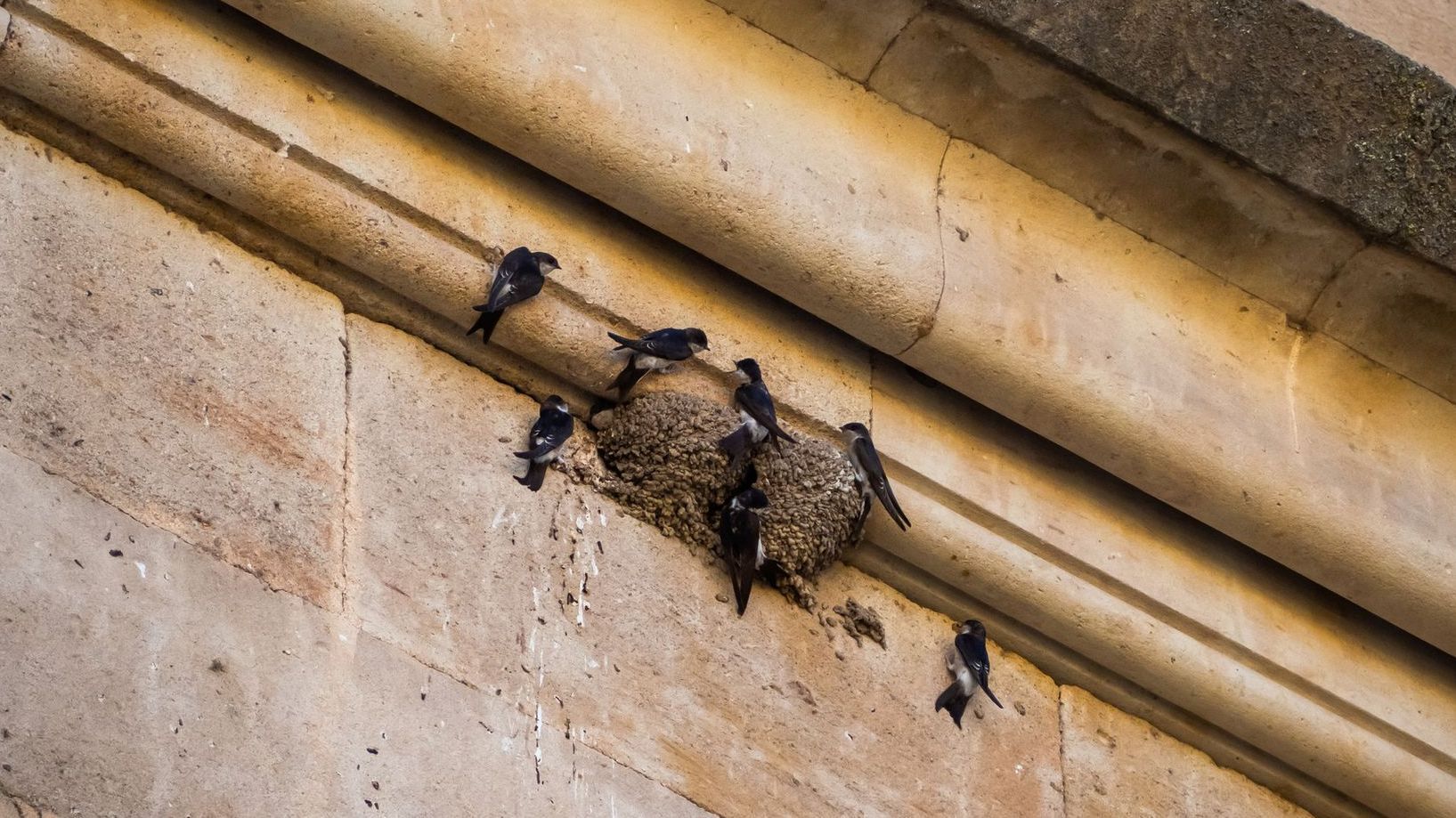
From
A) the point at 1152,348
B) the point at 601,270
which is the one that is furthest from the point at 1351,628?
the point at 601,270

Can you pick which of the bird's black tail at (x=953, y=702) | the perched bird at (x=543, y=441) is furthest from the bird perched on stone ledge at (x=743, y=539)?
the bird's black tail at (x=953, y=702)

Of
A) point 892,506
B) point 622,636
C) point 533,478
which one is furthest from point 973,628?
point 533,478

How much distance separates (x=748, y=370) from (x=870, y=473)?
44 cm

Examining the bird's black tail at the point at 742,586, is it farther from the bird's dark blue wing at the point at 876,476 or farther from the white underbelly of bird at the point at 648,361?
the white underbelly of bird at the point at 648,361

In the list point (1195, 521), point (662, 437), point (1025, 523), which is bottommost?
point (662, 437)

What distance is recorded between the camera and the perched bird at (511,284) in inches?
173

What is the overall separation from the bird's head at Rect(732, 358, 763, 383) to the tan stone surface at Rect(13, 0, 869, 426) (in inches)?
2.2

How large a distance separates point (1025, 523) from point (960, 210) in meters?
0.91

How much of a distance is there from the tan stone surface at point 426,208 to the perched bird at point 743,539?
28 cm

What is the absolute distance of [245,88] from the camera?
435cm

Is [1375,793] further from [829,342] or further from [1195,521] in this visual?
[829,342]

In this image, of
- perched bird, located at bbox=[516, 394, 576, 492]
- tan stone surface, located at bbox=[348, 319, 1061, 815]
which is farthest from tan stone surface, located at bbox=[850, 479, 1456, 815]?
perched bird, located at bbox=[516, 394, 576, 492]

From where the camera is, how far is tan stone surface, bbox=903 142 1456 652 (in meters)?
4.83

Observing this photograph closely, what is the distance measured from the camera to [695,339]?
461cm
